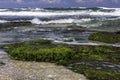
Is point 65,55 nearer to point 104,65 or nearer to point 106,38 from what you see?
point 104,65

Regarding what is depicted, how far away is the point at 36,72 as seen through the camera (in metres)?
13.5

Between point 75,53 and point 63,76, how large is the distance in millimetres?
4280

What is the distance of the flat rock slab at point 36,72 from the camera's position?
12.7 m

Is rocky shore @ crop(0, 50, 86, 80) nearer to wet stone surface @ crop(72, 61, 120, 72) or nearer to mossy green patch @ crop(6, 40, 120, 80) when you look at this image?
mossy green patch @ crop(6, 40, 120, 80)

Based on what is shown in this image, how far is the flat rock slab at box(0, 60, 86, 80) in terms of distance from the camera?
12680 millimetres

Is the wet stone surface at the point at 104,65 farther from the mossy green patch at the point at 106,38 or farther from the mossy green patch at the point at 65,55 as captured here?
the mossy green patch at the point at 106,38

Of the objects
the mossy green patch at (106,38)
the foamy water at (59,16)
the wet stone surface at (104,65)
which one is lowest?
the foamy water at (59,16)

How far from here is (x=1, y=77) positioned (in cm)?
1259

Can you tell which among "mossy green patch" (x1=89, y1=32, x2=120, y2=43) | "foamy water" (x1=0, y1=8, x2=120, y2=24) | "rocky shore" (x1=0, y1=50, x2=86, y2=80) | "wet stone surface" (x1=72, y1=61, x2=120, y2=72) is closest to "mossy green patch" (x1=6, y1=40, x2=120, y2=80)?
"wet stone surface" (x1=72, y1=61, x2=120, y2=72)

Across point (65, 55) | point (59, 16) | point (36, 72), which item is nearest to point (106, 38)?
point (65, 55)

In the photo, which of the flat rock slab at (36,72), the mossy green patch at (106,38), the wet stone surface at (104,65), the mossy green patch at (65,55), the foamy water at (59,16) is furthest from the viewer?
the foamy water at (59,16)

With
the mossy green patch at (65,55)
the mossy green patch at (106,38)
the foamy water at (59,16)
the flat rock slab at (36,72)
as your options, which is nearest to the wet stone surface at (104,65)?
the mossy green patch at (65,55)

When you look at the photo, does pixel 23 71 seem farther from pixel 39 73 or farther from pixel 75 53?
pixel 75 53

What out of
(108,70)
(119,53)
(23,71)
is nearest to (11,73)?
(23,71)
